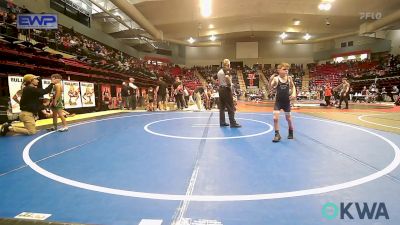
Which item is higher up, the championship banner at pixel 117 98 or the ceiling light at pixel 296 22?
the ceiling light at pixel 296 22

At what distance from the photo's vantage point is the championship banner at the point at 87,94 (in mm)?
12352

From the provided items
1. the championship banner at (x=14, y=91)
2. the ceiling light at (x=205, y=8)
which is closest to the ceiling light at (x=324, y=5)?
the ceiling light at (x=205, y=8)

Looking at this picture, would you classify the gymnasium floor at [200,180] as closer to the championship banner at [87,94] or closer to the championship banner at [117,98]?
the championship banner at [87,94]

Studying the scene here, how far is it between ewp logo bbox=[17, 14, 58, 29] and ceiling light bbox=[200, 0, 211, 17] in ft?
48.7

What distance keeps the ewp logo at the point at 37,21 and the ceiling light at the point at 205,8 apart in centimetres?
1484

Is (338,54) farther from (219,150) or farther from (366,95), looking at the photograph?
(219,150)

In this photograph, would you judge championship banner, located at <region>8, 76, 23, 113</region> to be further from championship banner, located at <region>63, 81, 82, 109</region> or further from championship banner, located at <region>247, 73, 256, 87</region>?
championship banner, located at <region>247, 73, 256, 87</region>

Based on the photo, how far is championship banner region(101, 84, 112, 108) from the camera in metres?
14.2

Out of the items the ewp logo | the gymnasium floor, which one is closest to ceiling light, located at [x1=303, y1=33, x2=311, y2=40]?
the ewp logo

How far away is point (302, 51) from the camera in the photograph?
4419 cm

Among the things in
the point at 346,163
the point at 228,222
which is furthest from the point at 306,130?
the point at 228,222

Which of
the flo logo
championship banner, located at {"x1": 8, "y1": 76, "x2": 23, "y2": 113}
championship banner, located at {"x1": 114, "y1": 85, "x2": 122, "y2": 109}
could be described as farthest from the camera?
championship banner, located at {"x1": 114, "y1": 85, "x2": 122, "y2": 109}

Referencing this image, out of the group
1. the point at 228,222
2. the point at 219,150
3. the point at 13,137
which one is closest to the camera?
the point at 228,222

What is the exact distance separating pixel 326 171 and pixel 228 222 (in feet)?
5.99
